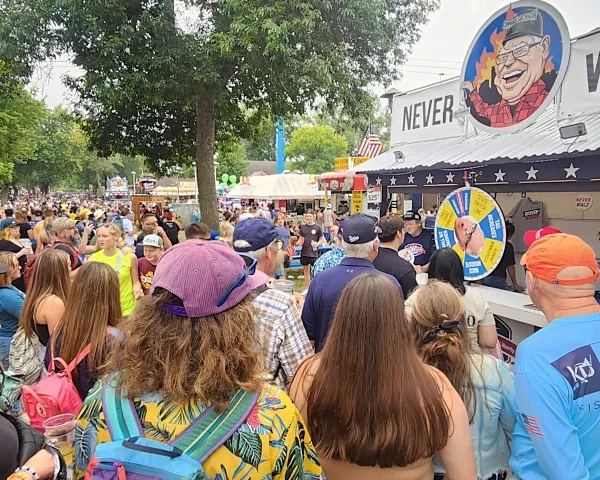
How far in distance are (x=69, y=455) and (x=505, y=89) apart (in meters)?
5.02

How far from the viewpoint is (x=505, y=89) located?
16.3 ft

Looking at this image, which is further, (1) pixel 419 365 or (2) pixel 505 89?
(2) pixel 505 89

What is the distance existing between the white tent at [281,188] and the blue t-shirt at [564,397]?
19845 millimetres

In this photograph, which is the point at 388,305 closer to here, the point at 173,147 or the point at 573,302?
the point at 573,302

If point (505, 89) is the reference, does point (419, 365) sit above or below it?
below


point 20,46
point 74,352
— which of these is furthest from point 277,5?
point 74,352

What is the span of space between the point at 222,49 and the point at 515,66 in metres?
7.15

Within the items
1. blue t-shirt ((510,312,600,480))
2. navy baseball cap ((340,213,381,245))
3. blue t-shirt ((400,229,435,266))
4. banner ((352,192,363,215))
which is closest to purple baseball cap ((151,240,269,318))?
blue t-shirt ((510,312,600,480))

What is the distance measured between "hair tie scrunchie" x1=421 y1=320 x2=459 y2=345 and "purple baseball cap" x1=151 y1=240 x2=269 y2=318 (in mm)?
1021

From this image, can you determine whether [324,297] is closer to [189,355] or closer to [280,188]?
[189,355]

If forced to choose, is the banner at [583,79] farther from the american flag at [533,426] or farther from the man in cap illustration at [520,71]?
the american flag at [533,426]

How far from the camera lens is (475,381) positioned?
1978mm

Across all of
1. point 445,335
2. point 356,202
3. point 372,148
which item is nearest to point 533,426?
point 445,335

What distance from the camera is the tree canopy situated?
1053cm
